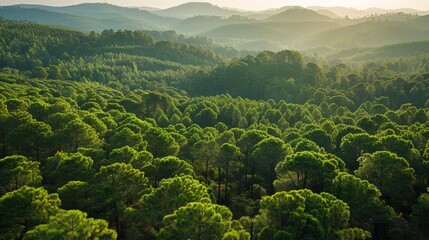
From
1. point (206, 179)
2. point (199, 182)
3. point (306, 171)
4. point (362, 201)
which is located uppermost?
point (306, 171)

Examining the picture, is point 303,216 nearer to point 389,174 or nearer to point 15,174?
point 389,174

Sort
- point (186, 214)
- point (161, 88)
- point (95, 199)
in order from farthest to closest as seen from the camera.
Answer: point (161, 88) → point (95, 199) → point (186, 214)

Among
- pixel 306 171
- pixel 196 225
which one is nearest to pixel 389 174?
pixel 306 171

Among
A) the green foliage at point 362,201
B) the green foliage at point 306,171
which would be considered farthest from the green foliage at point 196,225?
the green foliage at point 306,171

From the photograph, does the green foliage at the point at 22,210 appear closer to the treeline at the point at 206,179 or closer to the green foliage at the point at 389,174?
the treeline at the point at 206,179

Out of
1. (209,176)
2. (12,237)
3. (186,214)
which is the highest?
(186,214)

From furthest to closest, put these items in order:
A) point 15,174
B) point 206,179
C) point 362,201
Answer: point 206,179 < point 15,174 < point 362,201

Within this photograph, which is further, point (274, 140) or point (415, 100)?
point (415, 100)

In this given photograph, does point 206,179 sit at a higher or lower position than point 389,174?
lower

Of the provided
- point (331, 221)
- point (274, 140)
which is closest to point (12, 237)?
point (331, 221)

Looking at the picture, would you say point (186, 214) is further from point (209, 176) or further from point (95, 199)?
point (209, 176)

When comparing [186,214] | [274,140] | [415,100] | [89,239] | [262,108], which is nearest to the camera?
[89,239]
